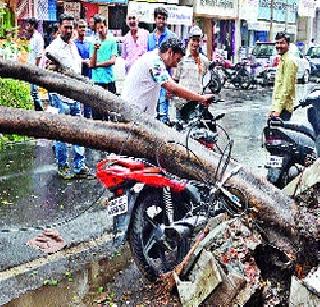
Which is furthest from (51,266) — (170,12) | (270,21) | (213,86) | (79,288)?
(270,21)

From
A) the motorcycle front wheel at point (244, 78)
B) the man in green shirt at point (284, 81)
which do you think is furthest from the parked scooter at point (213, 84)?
the man in green shirt at point (284, 81)

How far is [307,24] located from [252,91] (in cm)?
3084

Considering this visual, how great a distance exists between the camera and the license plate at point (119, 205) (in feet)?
18.3

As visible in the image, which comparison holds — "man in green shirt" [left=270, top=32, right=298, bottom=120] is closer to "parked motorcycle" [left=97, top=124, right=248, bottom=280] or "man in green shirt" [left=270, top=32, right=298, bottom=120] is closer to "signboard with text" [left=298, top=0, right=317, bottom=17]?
"parked motorcycle" [left=97, top=124, right=248, bottom=280]

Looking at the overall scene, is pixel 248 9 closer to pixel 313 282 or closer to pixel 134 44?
pixel 134 44

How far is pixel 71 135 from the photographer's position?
3562mm

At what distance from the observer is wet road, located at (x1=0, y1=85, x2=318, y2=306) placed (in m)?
5.47

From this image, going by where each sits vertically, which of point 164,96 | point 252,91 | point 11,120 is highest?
point 11,120

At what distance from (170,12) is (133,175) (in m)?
25.9

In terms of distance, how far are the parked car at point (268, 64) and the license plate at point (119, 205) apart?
2355 cm

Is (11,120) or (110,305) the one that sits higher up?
(11,120)

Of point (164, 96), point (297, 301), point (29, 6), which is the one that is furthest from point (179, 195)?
point (29, 6)

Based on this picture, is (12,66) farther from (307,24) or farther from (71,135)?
(307,24)

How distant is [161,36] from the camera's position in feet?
35.1
